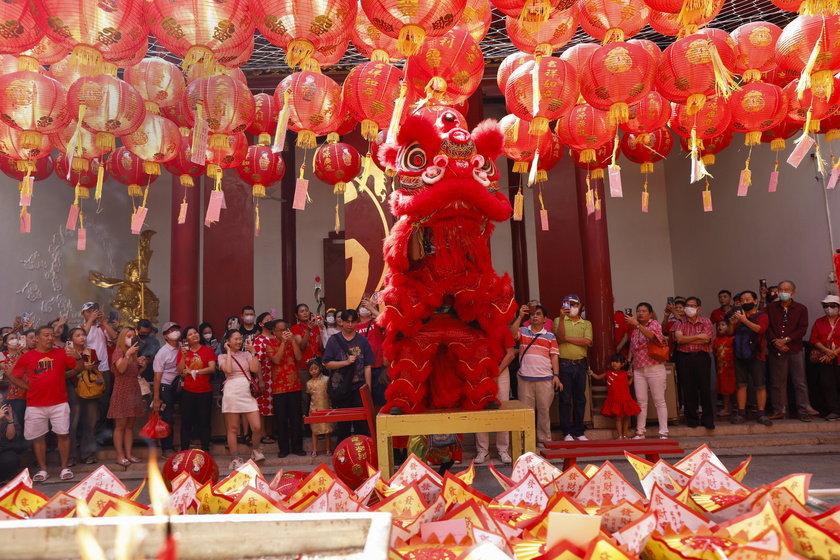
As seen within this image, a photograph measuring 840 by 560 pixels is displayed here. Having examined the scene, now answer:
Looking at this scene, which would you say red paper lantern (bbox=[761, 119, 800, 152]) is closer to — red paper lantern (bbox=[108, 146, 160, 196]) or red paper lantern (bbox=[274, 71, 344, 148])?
red paper lantern (bbox=[274, 71, 344, 148])

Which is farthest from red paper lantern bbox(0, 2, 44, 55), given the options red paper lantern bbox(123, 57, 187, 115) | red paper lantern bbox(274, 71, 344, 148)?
red paper lantern bbox(274, 71, 344, 148)

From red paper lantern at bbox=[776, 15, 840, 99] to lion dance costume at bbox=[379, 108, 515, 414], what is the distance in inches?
84.2

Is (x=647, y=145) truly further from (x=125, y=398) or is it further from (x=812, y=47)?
(x=125, y=398)

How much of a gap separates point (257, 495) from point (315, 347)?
17.2 feet

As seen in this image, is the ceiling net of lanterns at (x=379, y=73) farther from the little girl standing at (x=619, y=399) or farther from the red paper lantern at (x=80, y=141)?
the little girl standing at (x=619, y=399)

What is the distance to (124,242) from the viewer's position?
9.50 m

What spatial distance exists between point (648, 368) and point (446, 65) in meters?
4.07

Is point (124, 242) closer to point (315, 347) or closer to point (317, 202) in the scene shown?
point (317, 202)

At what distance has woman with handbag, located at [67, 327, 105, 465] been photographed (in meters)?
5.70

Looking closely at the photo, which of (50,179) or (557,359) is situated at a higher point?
(50,179)

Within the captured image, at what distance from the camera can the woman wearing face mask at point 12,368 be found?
539 cm

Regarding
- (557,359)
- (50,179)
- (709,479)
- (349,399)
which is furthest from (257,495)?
(50,179)

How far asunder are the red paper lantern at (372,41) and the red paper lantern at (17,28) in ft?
5.88

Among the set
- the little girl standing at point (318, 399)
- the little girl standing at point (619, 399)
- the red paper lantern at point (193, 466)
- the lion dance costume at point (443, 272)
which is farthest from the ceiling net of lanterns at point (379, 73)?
the little girl standing at point (619, 399)
